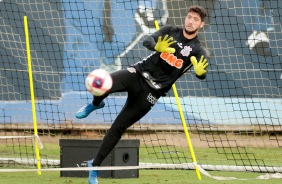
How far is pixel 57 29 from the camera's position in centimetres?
1728

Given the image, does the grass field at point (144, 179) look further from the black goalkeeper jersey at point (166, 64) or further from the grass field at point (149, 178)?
the black goalkeeper jersey at point (166, 64)

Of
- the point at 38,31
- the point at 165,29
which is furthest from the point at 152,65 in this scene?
the point at 38,31

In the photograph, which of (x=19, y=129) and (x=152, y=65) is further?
(x=19, y=129)

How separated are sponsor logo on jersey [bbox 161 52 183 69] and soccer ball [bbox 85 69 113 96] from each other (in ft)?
2.55

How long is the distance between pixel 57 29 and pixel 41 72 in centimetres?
98

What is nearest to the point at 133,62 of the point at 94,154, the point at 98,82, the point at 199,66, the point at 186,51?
the point at 94,154

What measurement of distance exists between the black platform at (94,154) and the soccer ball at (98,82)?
221 centimetres

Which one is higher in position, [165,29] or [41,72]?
[41,72]

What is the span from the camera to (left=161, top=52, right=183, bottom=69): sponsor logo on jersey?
31.3 ft

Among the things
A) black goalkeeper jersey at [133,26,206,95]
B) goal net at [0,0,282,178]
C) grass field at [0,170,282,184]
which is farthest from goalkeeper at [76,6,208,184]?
goal net at [0,0,282,178]

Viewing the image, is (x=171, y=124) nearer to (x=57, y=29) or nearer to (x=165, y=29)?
(x=57, y=29)

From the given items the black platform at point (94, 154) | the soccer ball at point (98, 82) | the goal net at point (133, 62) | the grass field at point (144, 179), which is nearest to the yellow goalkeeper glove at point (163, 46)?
the soccer ball at point (98, 82)

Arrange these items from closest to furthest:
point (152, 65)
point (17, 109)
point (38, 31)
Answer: point (152, 65), point (17, 109), point (38, 31)

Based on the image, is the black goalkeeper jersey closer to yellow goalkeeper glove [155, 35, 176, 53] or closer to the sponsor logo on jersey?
the sponsor logo on jersey
